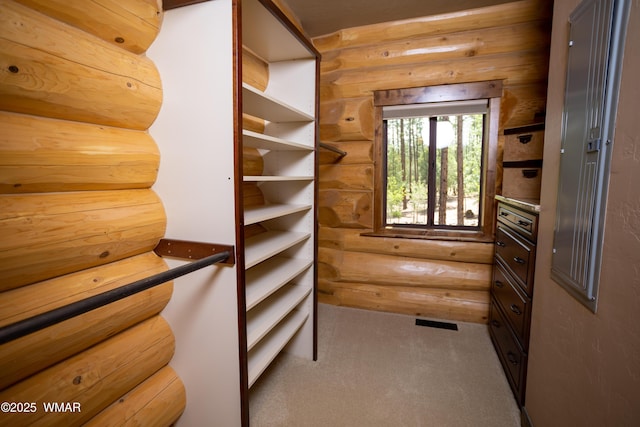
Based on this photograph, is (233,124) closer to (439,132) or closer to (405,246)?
(405,246)

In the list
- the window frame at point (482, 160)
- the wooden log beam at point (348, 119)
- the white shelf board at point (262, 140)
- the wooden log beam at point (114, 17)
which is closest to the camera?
the wooden log beam at point (114, 17)

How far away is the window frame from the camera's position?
2.62m

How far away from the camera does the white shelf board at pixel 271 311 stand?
1.55 m

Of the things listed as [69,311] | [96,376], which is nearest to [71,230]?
[69,311]

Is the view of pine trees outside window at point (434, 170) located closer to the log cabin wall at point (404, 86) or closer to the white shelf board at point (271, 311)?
the log cabin wall at point (404, 86)

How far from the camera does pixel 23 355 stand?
96 cm

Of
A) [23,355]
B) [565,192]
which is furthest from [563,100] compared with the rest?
[23,355]

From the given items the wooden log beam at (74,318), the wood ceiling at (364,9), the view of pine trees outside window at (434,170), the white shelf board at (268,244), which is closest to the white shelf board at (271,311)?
the white shelf board at (268,244)

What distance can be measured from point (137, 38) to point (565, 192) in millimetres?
1914

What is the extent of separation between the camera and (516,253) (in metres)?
1.87

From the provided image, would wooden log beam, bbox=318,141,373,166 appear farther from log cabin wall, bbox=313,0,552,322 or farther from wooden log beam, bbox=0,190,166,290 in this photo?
wooden log beam, bbox=0,190,166,290

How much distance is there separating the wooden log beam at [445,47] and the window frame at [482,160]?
27cm

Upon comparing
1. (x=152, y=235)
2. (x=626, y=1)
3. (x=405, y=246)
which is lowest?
(x=405, y=246)

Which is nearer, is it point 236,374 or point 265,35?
point 236,374
